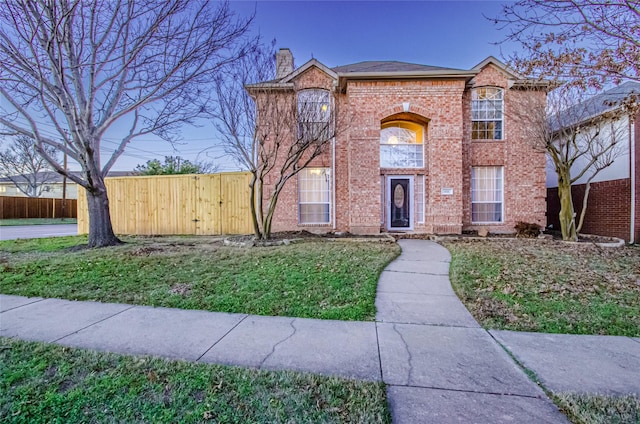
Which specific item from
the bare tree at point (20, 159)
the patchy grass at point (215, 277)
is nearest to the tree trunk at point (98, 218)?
the patchy grass at point (215, 277)

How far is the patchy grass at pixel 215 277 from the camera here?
4.05 metres

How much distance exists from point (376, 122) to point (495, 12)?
20.4 ft

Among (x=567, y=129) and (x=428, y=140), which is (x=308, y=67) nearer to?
(x=428, y=140)

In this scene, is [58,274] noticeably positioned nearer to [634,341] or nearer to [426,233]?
[634,341]

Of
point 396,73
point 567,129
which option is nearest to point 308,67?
point 396,73

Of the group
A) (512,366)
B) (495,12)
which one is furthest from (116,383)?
(495,12)

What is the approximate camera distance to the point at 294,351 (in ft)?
9.12

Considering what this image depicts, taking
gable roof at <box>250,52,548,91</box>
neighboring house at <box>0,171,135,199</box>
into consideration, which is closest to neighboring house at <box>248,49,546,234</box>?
gable roof at <box>250,52,548,91</box>

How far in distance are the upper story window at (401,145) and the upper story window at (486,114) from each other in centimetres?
226

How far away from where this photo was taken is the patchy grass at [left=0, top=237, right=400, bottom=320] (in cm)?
405

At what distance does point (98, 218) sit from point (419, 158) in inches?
428

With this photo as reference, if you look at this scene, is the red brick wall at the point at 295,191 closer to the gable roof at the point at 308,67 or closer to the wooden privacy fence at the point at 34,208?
the gable roof at the point at 308,67

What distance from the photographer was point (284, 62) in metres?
12.9

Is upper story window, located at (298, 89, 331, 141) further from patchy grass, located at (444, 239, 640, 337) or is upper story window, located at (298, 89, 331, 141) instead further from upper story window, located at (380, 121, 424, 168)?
patchy grass, located at (444, 239, 640, 337)
